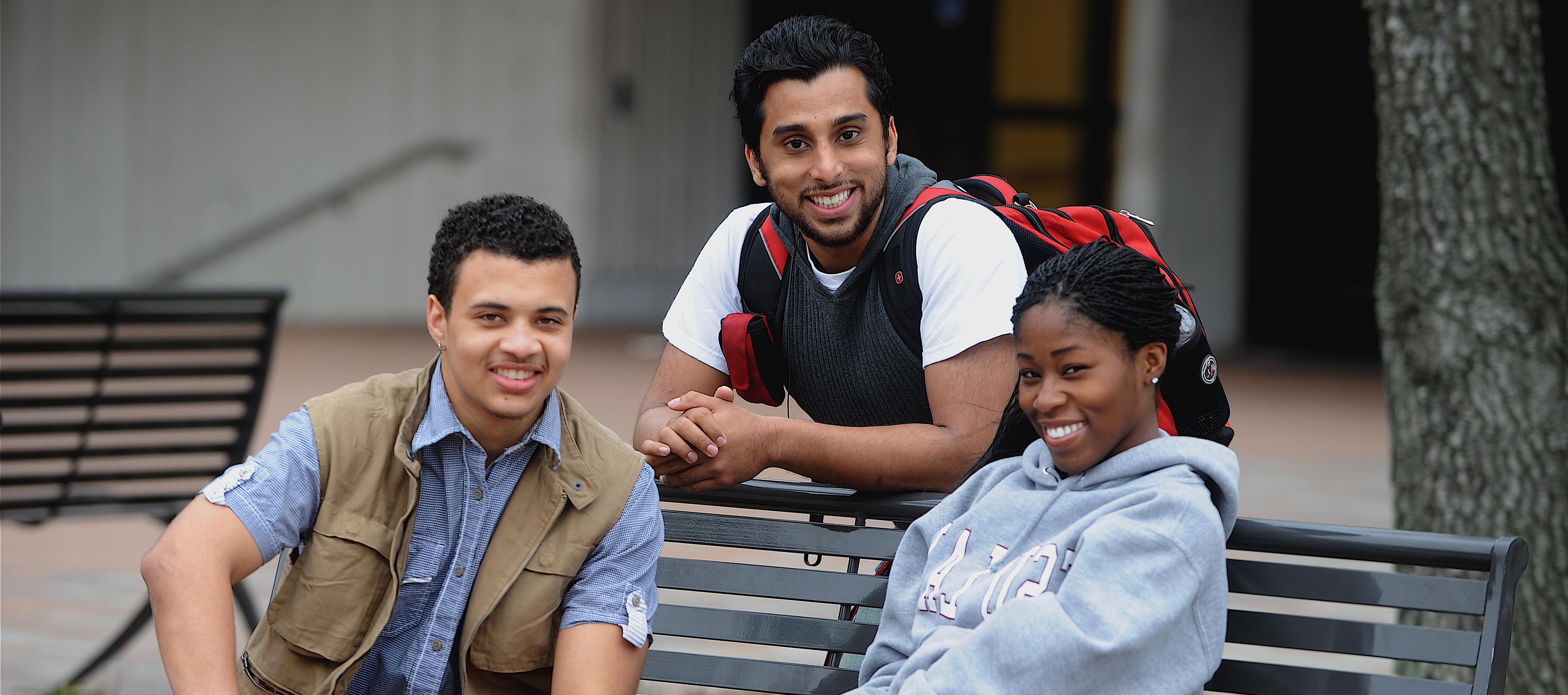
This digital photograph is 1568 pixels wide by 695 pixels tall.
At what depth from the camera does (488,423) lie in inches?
98.3

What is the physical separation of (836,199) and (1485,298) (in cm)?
171

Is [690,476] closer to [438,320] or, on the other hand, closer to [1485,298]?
[438,320]

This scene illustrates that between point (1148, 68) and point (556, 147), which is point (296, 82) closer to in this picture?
point (556, 147)

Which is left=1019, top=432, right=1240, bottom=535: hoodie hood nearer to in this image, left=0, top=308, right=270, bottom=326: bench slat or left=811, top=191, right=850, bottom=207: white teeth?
left=811, top=191, right=850, bottom=207: white teeth

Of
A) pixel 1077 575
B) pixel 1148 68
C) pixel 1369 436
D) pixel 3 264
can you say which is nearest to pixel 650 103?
pixel 1148 68

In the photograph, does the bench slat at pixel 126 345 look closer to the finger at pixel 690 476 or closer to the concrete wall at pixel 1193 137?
the finger at pixel 690 476

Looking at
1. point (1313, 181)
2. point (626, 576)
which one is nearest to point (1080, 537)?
point (626, 576)

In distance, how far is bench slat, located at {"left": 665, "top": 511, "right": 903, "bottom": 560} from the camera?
2.80 meters

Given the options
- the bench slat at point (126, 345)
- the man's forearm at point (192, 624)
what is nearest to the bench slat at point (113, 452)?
the bench slat at point (126, 345)

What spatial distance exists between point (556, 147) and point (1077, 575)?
12.1 metres

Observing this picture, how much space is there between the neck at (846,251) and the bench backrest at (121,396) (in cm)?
202

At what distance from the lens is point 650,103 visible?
14.0 metres

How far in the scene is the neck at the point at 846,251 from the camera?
2947 millimetres

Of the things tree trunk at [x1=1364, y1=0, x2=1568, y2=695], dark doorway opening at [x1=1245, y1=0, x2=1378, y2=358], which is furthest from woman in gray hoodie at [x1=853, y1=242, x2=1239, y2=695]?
dark doorway opening at [x1=1245, y1=0, x2=1378, y2=358]
